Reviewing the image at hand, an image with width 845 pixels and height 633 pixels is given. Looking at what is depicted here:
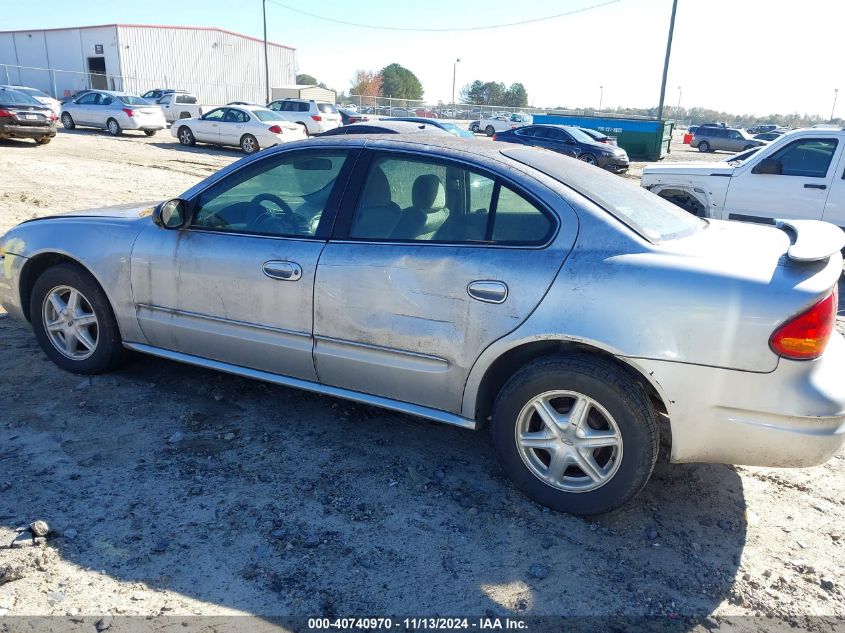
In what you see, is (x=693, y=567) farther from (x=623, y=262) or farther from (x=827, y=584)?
(x=623, y=262)

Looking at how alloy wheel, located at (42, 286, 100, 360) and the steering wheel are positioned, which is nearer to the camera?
the steering wheel

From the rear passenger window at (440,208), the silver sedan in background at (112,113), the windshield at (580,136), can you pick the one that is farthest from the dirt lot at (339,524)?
the silver sedan in background at (112,113)

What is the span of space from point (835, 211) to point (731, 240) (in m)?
6.32

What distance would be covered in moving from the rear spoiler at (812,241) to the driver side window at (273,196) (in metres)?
2.29

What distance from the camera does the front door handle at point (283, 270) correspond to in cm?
345

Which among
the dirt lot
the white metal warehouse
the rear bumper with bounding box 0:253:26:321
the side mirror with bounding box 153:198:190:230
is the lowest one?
the dirt lot

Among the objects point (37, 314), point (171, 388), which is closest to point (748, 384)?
point (171, 388)

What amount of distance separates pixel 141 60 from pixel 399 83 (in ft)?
174

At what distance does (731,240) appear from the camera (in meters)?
3.30

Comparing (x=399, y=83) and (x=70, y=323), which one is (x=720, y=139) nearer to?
(x=70, y=323)

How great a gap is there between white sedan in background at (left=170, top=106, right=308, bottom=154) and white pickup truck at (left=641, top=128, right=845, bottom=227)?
14.4 meters

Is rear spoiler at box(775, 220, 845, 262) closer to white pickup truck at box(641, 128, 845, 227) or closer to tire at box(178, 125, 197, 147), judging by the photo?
white pickup truck at box(641, 128, 845, 227)

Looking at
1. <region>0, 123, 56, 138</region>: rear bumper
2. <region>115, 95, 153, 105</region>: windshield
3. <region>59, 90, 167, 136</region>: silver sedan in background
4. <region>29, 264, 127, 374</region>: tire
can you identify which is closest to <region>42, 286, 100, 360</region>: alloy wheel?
<region>29, 264, 127, 374</region>: tire

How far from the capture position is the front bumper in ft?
8.73
